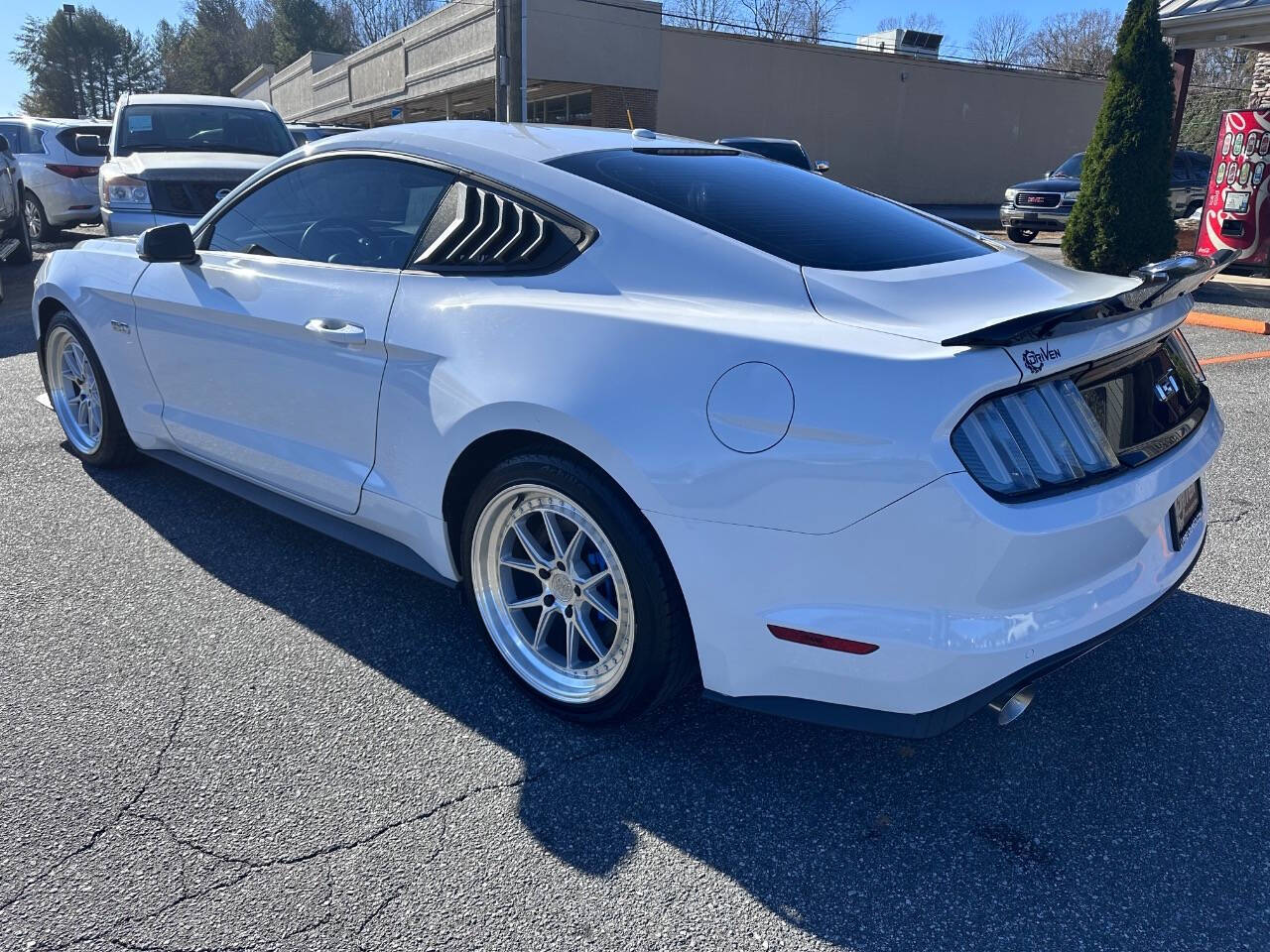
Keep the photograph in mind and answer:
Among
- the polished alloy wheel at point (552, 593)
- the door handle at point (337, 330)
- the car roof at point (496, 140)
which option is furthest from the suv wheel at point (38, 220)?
the polished alloy wheel at point (552, 593)

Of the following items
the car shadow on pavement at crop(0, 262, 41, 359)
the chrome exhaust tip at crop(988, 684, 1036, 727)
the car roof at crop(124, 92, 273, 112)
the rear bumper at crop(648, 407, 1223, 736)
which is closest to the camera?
the rear bumper at crop(648, 407, 1223, 736)

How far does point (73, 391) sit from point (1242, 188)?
12634 millimetres

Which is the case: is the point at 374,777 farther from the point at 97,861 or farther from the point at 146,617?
the point at 146,617

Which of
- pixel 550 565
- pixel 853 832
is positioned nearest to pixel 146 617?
pixel 550 565

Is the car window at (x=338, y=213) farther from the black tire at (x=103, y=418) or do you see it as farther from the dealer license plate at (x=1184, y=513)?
the dealer license plate at (x=1184, y=513)

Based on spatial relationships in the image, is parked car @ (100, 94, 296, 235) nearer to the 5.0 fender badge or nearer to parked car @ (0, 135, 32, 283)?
parked car @ (0, 135, 32, 283)

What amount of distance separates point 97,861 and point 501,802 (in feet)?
3.02

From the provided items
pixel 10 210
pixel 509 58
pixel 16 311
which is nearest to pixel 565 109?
pixel 509 58

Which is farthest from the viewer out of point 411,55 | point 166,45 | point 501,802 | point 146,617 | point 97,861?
point 166,45

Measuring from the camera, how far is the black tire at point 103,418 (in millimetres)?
4402

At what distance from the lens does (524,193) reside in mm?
2807

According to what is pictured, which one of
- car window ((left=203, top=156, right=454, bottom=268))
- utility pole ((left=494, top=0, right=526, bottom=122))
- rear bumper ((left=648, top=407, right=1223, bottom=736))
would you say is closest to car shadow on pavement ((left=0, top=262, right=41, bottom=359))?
car window ((left=203, top=156, right=454, bottom=268))

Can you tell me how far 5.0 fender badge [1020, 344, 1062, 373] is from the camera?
210 centimetres

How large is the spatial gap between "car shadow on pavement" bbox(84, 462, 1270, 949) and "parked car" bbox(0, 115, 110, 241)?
13.8 metres
